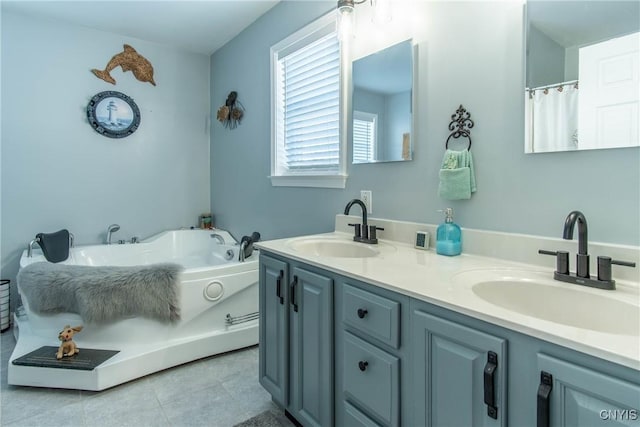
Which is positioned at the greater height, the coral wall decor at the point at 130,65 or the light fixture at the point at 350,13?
the coral wall decor at the point at 130,65

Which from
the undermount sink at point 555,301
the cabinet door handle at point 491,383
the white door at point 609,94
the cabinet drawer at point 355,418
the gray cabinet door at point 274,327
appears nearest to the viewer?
the cabinet door handle at point 491,383

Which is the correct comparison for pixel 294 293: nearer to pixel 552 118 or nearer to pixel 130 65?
pixel 552 118

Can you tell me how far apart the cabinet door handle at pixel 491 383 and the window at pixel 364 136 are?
1.28 meters

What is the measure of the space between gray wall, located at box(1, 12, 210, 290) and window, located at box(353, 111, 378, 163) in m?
2.35

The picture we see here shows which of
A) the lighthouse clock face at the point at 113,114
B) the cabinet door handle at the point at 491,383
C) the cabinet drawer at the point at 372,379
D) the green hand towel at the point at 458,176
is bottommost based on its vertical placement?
the cabinet drawer at the point at 372,379

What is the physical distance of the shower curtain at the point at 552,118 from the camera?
1178mm

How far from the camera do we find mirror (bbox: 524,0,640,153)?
106 centimetres

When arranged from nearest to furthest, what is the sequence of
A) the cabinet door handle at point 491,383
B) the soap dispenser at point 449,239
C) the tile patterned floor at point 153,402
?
the cabinet door handle at point 491,383, the soap dispenser at point 449,239, the tile patterned floor at point 153,402

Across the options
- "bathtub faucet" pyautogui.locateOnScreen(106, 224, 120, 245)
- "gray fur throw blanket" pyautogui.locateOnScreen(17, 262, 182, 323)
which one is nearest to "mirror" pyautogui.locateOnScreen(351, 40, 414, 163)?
"gray fur throw blanket" pyautogui.locateOnScreen(17, 262, 182, 323)

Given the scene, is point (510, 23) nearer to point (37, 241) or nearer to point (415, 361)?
point (415, 361)

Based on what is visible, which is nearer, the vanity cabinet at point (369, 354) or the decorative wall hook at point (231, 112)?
the vanity cabinet at point (369, 354)

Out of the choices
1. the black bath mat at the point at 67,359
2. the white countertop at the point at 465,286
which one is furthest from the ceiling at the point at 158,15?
the black bath mat at the point at 67,359

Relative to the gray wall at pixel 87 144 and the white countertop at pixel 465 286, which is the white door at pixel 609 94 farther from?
the gray wall at pixel 87 144

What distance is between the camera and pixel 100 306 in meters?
2.01
